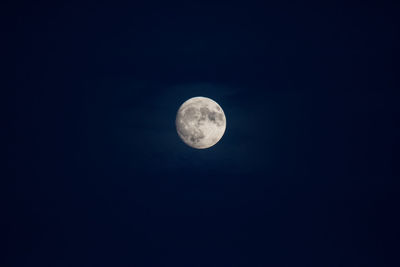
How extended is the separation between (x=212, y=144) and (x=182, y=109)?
1.94 m

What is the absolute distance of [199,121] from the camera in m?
7.32

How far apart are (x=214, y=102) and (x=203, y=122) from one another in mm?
989

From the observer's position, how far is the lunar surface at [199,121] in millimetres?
7336

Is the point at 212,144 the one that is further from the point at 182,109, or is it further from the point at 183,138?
the point at 182,109

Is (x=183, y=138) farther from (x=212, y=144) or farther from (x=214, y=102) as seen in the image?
(x=214, y=102)

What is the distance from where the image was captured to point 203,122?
7.32 metres

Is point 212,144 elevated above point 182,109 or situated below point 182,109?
below

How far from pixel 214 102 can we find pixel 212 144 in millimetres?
1761

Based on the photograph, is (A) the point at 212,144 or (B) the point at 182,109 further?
(A) the point at 212,144

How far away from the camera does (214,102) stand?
25.0 feet

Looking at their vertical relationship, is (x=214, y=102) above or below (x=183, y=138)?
above

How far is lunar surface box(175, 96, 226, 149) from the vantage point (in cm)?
734

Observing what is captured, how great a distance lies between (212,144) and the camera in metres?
7.98

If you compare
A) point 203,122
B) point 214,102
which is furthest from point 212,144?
point 214,102
